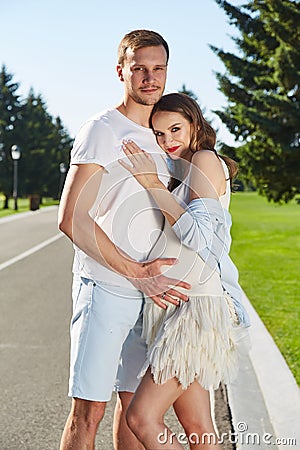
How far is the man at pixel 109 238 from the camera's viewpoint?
3.63 metres

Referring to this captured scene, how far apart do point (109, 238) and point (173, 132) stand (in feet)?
1.77

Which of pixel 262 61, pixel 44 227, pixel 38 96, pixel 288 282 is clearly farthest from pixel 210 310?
pixel 38 96

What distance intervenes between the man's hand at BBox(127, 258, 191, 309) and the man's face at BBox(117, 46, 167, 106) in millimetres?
717

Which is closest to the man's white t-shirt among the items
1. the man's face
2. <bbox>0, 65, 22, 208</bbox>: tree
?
the man's face

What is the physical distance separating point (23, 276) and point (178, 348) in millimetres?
10773

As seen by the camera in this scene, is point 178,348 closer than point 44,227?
Yes

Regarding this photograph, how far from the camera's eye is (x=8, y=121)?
6588 centimetres

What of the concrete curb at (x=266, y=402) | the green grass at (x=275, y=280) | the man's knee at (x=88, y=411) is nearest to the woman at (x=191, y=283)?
the man's knee at (x=88, y=411)

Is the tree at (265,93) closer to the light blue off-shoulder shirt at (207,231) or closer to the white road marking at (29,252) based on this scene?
the white road marking at (29,252)

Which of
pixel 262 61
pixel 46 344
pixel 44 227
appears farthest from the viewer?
pixel 262 61

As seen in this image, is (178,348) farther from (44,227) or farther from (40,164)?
(40,164)

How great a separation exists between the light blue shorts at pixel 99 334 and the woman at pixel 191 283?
Result: 0.10 meters

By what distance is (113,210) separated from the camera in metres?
3.67

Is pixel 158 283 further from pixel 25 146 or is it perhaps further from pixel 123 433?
pixel 25 146
